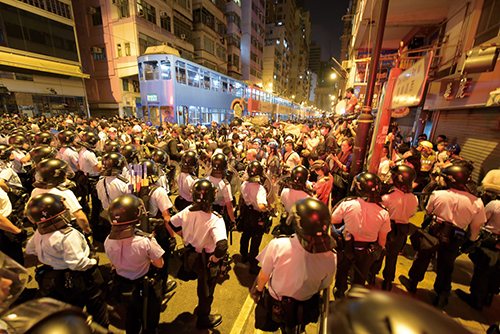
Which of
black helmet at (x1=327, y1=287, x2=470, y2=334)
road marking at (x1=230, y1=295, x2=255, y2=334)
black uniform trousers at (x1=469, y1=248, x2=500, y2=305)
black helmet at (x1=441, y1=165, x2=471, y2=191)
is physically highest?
black helmet at (x1=441, y1=165, x2=471, y2=191)

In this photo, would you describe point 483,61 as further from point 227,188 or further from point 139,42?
point 139,42

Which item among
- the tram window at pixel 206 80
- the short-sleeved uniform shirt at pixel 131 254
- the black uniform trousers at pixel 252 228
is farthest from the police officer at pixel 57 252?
the tram window at pixel 206 80

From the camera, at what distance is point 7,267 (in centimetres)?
130

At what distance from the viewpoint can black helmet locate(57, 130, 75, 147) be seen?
518 cm

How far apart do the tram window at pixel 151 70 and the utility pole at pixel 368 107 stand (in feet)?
61.5

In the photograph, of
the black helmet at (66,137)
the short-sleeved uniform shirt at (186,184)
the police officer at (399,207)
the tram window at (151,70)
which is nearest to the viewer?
the police officer at (399,207)

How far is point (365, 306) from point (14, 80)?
32.9 metres

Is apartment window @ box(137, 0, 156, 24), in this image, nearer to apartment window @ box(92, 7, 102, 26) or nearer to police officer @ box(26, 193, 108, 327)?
apartment window @ box(92, 7, 102, 26)

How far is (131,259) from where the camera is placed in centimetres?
234

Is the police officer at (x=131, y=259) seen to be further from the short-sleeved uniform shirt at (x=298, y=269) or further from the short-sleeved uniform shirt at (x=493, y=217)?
the short-sleeved uniform shirt at (x=493, y=217)

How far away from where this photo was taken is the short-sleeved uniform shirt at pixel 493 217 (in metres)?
3.10

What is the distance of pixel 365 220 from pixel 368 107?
323 centimetres

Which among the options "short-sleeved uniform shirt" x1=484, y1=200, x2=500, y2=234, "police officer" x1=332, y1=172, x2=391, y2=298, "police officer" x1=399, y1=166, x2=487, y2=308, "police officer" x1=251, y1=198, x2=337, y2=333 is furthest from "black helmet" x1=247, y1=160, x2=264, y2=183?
"short-sleeved uniform shirt" x1=484, y1=200, x2=500, y2=234

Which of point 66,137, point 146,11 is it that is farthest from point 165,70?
point 66,137
